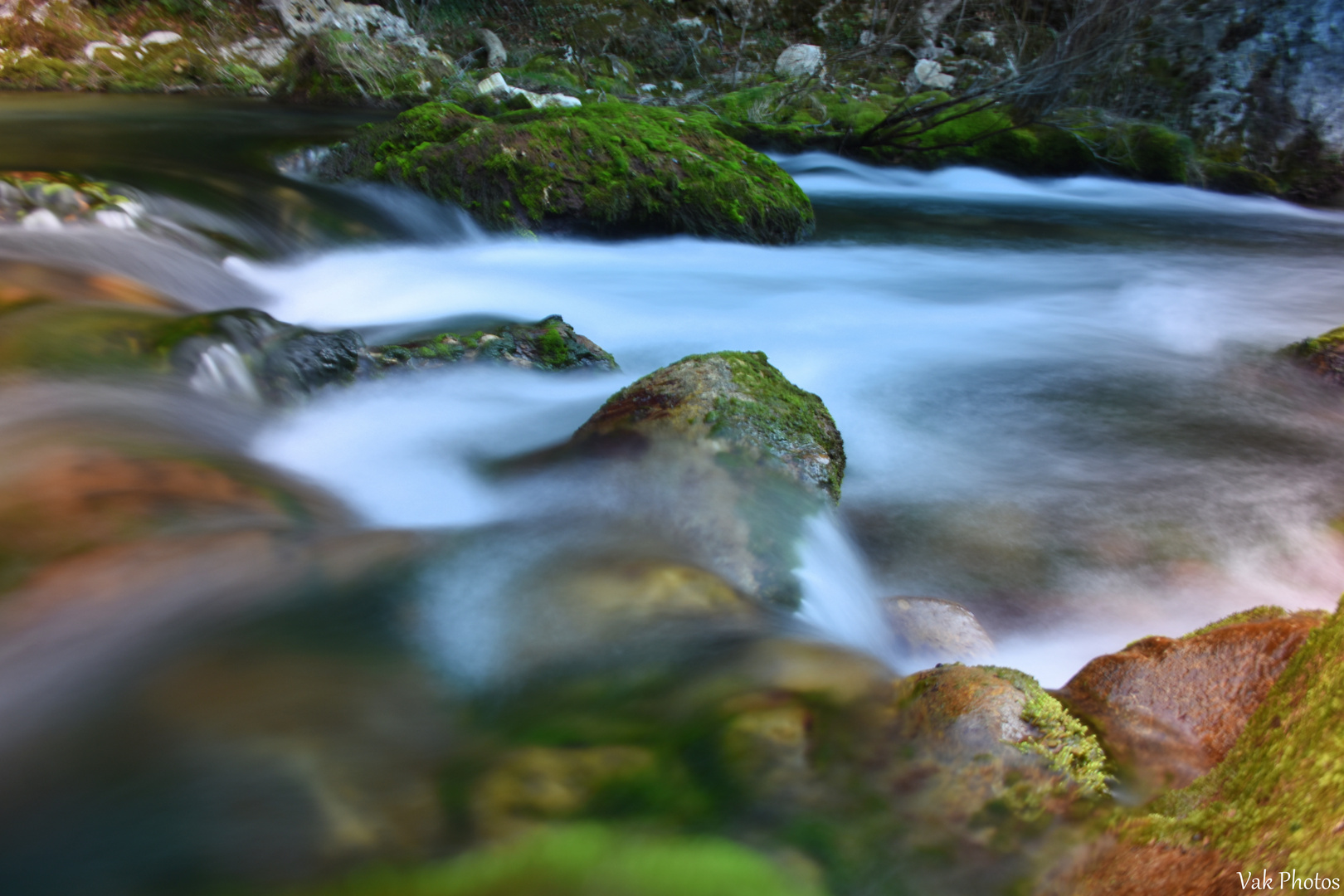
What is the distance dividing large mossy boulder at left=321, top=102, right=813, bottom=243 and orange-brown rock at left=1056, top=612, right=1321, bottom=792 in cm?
581

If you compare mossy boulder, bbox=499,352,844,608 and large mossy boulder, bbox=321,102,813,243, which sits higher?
large mossy boulder, bbox=321,102,813,243

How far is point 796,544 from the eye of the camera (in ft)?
8.78

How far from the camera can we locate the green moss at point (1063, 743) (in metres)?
1.56

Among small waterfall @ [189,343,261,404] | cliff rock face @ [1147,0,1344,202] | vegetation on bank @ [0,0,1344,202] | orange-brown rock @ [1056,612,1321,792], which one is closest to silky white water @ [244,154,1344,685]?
small waterfall @ [189,343,261,404]

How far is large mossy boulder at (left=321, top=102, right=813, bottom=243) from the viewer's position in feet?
22.0

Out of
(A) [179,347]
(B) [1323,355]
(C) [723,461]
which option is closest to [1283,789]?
(C) [723,461]

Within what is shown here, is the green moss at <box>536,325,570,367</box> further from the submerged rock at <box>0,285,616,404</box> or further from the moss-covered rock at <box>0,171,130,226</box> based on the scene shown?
the moss-covered rock at <box>0,171,130,226</box>

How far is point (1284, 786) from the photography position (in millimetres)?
1097

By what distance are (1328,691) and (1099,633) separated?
6.17ft

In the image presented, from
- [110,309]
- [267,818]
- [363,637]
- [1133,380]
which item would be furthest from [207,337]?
[1133,380]

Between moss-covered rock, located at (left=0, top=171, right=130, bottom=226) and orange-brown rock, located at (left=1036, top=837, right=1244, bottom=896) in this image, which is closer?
orange-brown rock, located at (left=1036, top=837, right=1244, bottom=896)

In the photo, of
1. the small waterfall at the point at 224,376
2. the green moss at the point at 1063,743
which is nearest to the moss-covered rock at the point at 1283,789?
the green moss at the point at 1063,743

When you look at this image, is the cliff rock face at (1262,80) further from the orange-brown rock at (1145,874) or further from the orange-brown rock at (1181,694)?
the orange-brown rock at (1145,874)

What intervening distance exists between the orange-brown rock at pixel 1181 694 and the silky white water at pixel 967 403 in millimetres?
703
